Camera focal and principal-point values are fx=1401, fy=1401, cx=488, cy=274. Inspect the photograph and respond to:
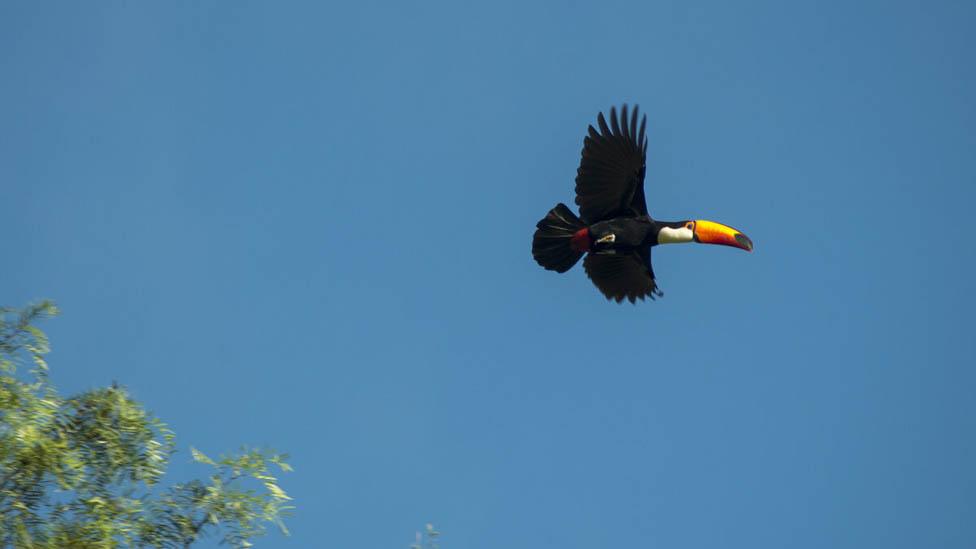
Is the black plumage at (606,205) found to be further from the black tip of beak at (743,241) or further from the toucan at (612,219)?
the black tip of beak at (743,241)

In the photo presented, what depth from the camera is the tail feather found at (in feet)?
54.9

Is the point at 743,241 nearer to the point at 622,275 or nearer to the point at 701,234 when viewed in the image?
the point at 701,234

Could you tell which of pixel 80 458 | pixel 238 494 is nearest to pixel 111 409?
pixel 80 458

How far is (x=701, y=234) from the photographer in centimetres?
1688

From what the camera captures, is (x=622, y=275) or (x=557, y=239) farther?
(x=622, y=275)

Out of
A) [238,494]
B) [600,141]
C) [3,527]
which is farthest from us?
[600,141]

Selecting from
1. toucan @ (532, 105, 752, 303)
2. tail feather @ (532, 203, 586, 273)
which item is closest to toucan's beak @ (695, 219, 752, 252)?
toucan @ (532, 105, 752, 303)

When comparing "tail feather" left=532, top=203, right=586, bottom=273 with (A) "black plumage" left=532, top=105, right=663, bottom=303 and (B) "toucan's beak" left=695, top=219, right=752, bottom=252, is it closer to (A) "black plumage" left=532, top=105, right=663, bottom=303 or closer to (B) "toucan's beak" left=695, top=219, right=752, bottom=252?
(A) "black plumage" left=532, top=105, right=663, bottom=303

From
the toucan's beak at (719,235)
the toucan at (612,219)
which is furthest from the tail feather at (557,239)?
the toucan's beak at (719,235)

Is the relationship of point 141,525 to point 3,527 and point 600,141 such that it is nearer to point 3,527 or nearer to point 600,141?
point 3,527

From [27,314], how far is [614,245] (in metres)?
7.03

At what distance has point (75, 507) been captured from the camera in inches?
442

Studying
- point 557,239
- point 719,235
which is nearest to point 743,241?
point 719,235

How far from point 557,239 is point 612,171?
3.63 feet
